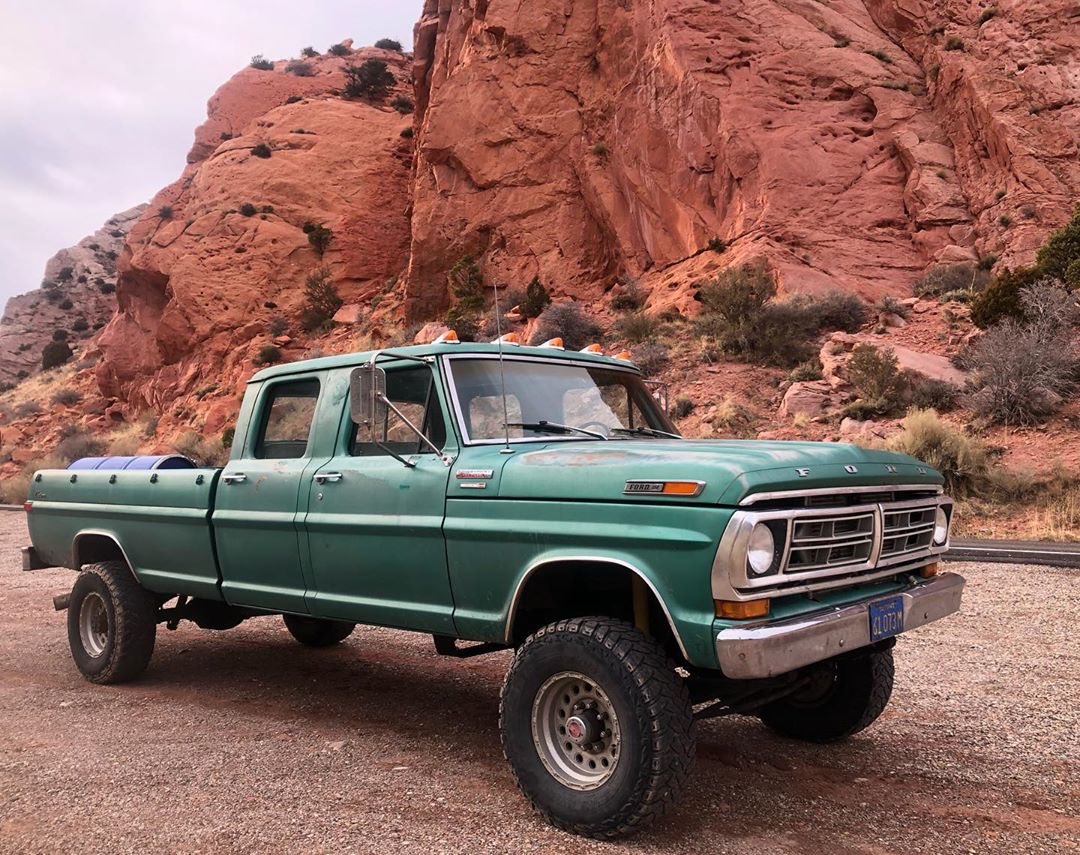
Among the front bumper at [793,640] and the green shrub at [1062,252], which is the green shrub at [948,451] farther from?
the front bumper at [793,640]

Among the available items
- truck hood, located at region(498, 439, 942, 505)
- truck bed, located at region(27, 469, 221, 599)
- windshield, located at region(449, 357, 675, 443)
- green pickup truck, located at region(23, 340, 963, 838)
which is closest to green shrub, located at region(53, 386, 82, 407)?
truck bed, located at region(27, 469, 221, 599)

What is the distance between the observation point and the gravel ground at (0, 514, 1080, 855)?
3.48 m

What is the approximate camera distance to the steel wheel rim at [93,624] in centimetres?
627

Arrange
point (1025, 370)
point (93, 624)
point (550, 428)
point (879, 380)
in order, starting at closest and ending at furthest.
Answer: point (550, 428)
point (93, 624)
point (1025, 370)
point (879, 380)

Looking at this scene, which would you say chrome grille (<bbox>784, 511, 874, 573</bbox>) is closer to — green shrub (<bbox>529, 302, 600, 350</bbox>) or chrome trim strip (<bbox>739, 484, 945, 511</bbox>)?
chrome trim strip (<bbox>739, 484, 945, 511</bbox>)

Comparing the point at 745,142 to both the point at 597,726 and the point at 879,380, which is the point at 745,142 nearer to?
the point at 879,380

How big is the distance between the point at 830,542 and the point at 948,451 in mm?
11791

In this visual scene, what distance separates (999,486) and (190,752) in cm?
1267

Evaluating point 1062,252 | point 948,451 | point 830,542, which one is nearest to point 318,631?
point 830,542

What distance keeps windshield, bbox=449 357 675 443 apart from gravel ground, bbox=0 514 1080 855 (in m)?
1.74

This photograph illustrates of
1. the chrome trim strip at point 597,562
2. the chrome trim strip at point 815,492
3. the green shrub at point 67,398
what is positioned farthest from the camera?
the green shrub at point 67,398

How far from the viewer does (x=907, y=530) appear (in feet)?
13.0

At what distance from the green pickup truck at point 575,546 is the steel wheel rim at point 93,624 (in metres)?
0.86

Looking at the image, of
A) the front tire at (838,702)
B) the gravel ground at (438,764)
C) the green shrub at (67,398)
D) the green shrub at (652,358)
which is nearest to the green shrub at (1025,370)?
the green shrub at (652,358)
